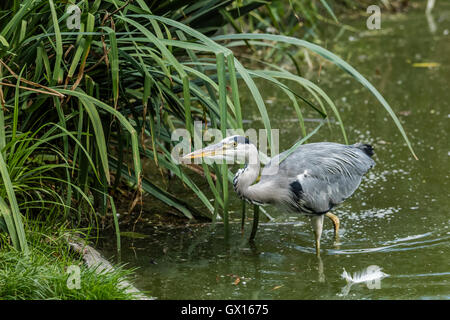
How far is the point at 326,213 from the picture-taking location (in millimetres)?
4656

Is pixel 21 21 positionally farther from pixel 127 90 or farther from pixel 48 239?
pixel 48 239

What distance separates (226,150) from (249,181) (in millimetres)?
308

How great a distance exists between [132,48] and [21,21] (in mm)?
704

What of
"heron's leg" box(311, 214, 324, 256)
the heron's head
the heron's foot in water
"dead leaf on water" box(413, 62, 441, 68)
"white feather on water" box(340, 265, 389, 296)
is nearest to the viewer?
"white feather on water" box(340, 265, 389, 296)

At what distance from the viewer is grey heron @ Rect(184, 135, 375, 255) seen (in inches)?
169

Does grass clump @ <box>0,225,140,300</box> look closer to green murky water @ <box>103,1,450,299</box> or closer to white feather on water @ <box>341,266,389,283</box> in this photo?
green murky water @ <box>103,1,450,299</box>

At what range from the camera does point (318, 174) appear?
181 inches

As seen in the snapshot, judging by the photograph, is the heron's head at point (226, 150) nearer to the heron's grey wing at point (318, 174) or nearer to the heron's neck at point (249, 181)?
the heron's neck at point (249, 181)

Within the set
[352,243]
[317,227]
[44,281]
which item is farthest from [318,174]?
[44,281]

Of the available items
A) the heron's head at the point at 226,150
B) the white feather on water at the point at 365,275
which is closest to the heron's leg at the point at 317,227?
the white feather on water at the point at 365,275

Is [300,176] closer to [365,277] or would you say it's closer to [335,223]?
[335,223]

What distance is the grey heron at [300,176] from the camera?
4.29 metres

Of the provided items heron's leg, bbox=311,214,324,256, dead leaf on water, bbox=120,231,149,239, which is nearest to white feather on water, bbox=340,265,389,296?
heron's leg, bbox=311,214,324,256
